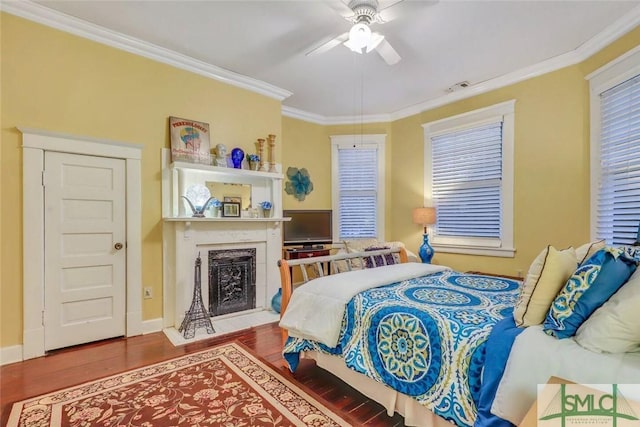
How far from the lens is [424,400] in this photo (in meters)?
1.48

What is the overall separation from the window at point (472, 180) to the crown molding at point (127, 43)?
255cm

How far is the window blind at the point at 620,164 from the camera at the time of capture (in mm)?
2686

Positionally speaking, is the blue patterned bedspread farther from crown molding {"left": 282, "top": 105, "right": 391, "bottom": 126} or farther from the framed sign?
crown molding {"left": 282, "top": 105, "right": 391, "bottom": 126}

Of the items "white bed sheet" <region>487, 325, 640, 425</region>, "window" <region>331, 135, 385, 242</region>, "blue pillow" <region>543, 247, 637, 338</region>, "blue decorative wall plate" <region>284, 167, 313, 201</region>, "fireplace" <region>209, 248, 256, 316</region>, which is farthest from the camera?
"window" <region>331, 135, 385, 242</region>

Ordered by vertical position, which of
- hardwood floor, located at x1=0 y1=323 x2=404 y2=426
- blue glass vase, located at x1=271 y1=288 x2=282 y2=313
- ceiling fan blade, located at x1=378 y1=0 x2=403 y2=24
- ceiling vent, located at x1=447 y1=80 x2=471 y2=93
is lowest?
hardwood floor, located at x1=0 y1=323 x2=404 y2=426

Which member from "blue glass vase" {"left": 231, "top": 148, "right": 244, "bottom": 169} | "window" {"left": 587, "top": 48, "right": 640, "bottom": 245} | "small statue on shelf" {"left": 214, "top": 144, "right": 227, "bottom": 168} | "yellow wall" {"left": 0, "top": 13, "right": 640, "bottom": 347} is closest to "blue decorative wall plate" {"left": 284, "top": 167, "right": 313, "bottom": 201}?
"yellow wall" {"left": 0, "top": 13, "right": 640, "bottom": 347}

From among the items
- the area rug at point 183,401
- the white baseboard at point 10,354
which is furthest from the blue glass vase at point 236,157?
the white baseboard at point 10,354

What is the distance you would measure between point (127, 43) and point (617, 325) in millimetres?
4161

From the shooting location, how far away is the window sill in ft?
12.6

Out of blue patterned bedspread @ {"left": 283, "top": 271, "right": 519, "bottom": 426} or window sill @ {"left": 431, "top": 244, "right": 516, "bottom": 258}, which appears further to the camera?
window sill @ {"left": 431, "top": 244, "right": 516, "bottom": 258}

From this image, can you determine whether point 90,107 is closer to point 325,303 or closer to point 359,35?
point 359,35

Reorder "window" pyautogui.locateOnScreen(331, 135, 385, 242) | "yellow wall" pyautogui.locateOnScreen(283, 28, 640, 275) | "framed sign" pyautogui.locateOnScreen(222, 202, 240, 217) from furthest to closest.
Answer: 1. "window" pyautogui.locateOnScreen(331, 135, 385, 242)
2. "framed sign" pyautogui.locateOnScreen(222, 202, 240, 217)
3. "yellow wall" pyautogui.locateOnScreen(283, 28, 640, 275)

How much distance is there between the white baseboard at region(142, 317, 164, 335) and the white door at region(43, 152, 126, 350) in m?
0.19

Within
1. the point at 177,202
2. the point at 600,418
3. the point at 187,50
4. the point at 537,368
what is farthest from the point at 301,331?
the point at 187,50
